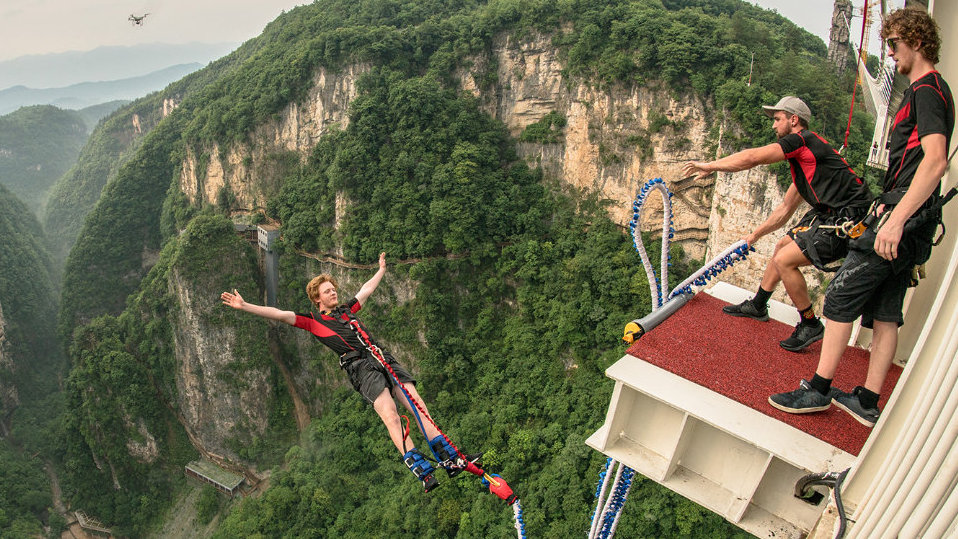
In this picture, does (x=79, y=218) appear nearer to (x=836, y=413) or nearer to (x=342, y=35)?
(x=342, y=35)

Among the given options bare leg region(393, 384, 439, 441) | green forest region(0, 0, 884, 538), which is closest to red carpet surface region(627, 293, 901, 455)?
bare leg region(393, 384, 439, 441)

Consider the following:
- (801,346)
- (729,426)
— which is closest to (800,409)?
(729,426)

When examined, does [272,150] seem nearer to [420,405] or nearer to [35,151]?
[420,405]

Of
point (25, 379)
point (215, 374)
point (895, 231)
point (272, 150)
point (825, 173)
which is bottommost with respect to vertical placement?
point (25, 379)

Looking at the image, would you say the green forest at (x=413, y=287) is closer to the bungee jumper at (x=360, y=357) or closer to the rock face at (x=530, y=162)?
the rock face at (x=530, y=162)

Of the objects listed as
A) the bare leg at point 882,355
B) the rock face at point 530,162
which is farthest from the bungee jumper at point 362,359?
the rock face at point 530,162

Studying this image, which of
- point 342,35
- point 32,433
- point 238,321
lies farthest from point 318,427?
point 32,433
